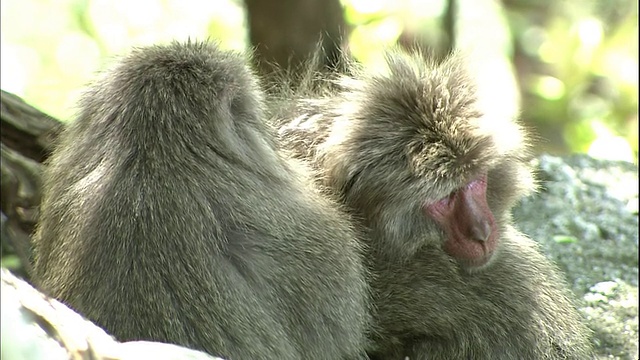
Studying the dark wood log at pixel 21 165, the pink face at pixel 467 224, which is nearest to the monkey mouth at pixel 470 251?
the pink face at pixel 467 224

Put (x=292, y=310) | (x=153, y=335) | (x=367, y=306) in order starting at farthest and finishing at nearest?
(x=367, y=306), (x=292, y=310), (x=153, y=335)

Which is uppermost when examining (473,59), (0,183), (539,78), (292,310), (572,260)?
(473,59)

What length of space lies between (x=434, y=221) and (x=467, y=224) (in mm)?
104

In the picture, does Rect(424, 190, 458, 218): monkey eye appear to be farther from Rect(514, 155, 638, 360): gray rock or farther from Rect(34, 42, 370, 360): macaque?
Rect(514, 155, 638, 360): gray rock

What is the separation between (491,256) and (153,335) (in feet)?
3.79

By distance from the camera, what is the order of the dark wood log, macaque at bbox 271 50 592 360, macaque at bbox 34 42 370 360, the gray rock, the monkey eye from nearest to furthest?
macaque at bbox 34 42 370 360
macaque at bbox 271 50 592 360
the monkey eye
the dark wood log
the gray rock

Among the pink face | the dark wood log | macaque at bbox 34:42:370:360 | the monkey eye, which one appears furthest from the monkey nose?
the dark wood log

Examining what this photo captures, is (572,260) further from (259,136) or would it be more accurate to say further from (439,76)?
(259,136)

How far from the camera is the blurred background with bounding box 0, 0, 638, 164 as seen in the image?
726 cm

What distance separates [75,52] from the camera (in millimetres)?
8367

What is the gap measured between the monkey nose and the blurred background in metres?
3.87

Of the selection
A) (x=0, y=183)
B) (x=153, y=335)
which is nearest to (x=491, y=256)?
(x=153, y=335)

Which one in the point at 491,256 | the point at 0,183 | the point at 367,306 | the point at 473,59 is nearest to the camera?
the point at 367,306

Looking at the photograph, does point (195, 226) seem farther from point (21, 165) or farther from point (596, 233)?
point (596, 233)
